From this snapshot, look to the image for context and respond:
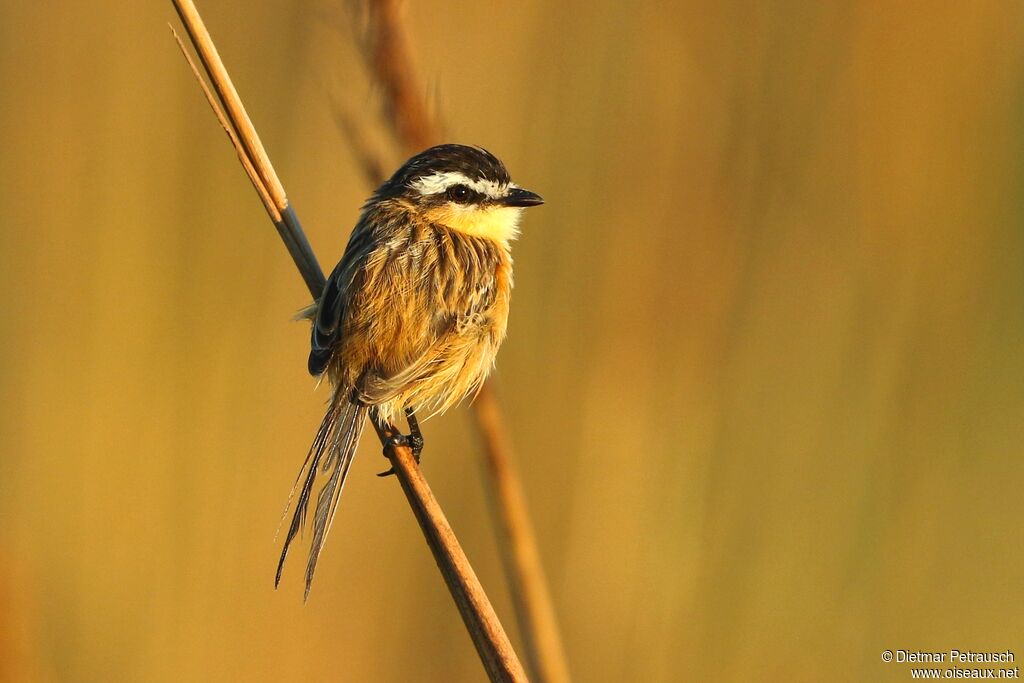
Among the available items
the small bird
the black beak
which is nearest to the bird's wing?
the small bird

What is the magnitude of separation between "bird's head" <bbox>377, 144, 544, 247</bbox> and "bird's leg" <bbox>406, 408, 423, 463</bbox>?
784mm

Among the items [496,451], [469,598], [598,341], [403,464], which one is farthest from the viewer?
[598,341]

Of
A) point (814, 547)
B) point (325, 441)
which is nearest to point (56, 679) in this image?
point (325, 441)

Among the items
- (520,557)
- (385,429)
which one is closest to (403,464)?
(520,557)

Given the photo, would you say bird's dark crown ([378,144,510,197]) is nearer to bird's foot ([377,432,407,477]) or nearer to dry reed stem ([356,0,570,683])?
bird's foot ([377,432,407,477])

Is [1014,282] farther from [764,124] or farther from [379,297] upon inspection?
[379,297]

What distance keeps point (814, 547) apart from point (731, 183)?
60.0 inches

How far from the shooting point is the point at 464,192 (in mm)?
4137

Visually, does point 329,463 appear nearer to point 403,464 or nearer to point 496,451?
point 403,464

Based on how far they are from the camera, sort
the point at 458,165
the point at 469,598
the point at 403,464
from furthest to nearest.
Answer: the point at 458,165 → the point at 403,464 → the point at 469,598

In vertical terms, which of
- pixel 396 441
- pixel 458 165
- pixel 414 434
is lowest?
pixel 414 434

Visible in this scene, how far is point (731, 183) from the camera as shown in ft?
14.2

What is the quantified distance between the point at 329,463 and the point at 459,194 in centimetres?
137

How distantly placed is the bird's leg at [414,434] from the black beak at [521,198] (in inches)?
36.0
